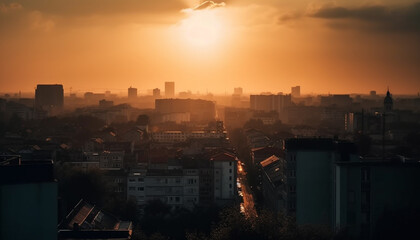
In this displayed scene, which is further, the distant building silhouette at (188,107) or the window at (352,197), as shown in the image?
the distant building silhouette at (188,107)

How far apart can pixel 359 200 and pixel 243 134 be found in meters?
22.8

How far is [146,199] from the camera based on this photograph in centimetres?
1331

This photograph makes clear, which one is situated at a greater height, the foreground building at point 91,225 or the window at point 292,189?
the window at point 292,189

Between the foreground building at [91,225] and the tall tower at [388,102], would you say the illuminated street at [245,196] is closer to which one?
the foreground building at [91,225]

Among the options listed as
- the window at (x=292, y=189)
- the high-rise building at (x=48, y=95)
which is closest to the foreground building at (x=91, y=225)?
the window at (x=292, y=189)

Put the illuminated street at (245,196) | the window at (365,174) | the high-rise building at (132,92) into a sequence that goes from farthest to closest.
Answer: the high-rise building at (132,92)
the illuminated street at (245,196)
the window at (365,174)

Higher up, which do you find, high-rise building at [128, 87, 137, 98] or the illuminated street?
high-rise building at [128, 87, 137, 98]

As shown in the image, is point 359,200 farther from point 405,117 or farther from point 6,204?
point 405,117

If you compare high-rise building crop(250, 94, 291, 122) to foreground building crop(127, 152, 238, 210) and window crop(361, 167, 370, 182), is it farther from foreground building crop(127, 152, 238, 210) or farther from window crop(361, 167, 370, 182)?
window crop(361, 167, 370, 182)

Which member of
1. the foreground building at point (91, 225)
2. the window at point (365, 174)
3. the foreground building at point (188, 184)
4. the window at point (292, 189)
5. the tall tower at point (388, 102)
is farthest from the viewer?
the tall tower at point (388, 102)

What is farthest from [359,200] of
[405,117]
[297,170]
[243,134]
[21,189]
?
[405,117]

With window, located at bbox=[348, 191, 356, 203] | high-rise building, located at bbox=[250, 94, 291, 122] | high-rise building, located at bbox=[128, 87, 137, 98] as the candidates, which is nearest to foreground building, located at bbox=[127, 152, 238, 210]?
window, located at bbox=[348, 191, 356, 203]

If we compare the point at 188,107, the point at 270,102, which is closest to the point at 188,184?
the point at 188,107

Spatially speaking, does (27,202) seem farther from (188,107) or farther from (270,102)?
(270,102)
